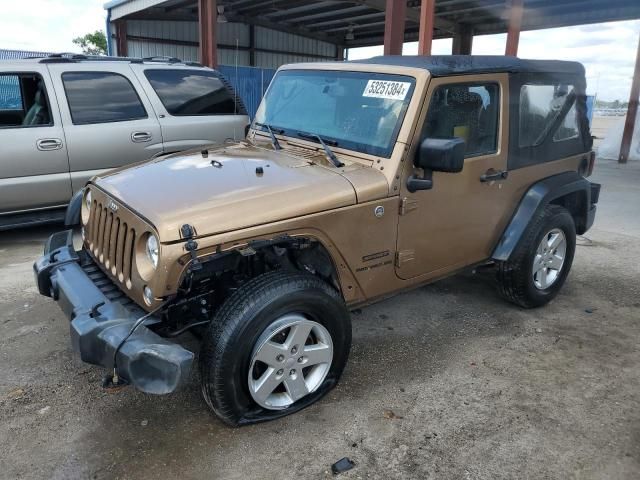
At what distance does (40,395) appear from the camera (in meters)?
3.12

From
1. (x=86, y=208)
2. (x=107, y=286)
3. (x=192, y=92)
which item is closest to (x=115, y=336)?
(x=107, y=286)

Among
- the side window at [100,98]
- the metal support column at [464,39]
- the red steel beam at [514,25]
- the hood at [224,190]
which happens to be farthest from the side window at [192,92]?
the metal support column at [464,39]

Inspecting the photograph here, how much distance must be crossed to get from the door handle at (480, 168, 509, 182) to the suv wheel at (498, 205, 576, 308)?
0.48m

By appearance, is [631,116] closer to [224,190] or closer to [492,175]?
[492,175]

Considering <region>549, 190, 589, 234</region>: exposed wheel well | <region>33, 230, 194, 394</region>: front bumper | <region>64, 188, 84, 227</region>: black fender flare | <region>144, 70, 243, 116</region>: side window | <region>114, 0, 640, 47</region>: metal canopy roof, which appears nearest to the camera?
<region>33, 230, 194, 394</region>: front bumper

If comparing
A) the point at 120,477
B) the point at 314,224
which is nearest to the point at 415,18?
the point at 314,224

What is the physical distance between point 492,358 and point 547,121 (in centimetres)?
187

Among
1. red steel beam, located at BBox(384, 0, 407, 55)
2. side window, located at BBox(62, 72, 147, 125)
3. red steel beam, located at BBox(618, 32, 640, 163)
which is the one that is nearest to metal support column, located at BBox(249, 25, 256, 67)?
red steel beam, located at BBox(384, 0, 407, 55)

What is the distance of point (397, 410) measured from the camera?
3.04 m

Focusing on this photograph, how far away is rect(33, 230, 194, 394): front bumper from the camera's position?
7.66 ft

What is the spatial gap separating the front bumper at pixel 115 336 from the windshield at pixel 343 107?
5.33ft

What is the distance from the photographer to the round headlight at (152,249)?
2584mm

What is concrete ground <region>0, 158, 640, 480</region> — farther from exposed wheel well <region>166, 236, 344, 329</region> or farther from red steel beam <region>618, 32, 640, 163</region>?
red steel beam <region>618, 32, 640, 163</region>

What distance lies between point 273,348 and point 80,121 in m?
4.27
